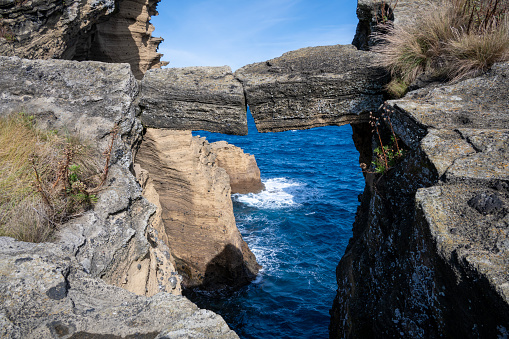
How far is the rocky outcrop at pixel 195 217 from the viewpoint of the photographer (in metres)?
12.3

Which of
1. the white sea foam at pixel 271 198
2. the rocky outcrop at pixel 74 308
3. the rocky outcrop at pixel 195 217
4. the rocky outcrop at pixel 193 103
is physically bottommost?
the white sea foam at pixel 271 198

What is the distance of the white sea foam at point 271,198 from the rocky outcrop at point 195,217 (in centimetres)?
1128

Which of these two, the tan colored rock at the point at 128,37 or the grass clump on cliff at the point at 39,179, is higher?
the tan colored rock at the point at 128,37

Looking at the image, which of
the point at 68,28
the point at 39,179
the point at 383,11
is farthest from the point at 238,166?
the point at 39,179

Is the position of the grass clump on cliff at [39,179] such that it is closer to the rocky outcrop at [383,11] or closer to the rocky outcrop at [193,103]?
the rocky outcrop at [193,103]

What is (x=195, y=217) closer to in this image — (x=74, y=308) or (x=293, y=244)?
(x=293, y=244)

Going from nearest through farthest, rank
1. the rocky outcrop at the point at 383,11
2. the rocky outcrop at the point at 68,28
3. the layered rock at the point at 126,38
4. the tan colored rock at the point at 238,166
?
the rocky outcrop at the point at 383,11
the rocky outcrop at the point at 68,28
the layered rock at the point at 126,38
the tan colored rock at the point at 238,166

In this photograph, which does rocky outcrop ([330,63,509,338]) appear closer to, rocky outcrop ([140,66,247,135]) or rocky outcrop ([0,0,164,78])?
rocky outcrop ([140,66,247,135])

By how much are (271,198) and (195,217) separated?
14214 mm

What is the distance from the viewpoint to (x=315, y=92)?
488cm

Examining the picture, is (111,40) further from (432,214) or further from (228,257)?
(432,214)

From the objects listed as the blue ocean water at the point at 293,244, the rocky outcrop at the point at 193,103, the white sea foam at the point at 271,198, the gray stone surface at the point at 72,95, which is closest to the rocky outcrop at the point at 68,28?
the gray stone surface at the point at 72,95

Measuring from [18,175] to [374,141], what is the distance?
3.98m

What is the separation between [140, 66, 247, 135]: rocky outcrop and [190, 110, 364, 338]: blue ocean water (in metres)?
8.99
